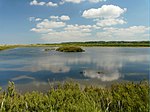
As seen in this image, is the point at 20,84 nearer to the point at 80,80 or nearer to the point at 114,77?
the point at 80,80

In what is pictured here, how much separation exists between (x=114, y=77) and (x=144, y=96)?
12.2 meters

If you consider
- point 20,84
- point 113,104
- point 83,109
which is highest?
point 83,109

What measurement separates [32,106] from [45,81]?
11474 mm

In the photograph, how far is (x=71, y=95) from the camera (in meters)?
7.86

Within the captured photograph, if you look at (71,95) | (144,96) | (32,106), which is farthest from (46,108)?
(144,96)

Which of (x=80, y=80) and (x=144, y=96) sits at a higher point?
(x=144, y=96)

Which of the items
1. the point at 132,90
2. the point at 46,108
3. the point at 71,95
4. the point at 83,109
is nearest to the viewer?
the point at 83,109

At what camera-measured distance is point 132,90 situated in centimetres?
871

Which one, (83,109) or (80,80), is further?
(80,80)

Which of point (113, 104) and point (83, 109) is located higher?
point (83, 109)

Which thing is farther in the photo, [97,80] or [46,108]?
[97,80]

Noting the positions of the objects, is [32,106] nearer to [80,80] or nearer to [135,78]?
[80,80]

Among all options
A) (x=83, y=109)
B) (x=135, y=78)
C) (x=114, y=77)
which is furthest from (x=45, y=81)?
(x=83, y=109)

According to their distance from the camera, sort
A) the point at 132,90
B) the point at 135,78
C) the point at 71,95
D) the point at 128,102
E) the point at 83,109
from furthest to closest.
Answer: the point at 135,78, the point at 132,90, the point at 71,95, the point at 128,102, the point at 83,109
